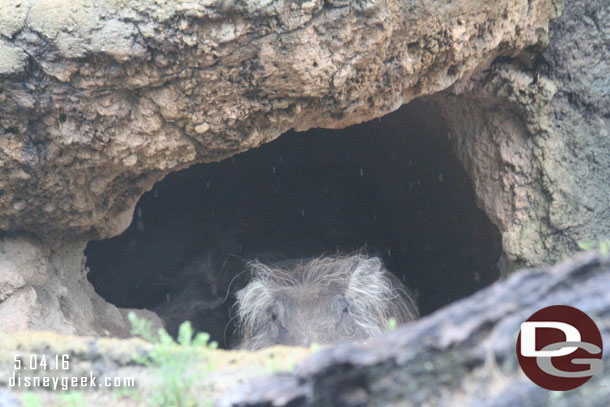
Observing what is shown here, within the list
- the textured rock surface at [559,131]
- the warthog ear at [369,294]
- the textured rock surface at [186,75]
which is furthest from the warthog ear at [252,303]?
the textured rock surface at [559,131]

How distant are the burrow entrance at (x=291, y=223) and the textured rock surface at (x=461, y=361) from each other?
3.60 meters

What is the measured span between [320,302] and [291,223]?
203cm

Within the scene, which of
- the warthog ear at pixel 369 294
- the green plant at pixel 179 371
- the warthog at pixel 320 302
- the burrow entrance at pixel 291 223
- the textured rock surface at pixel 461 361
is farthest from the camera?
the burrow entrance at pixel 291 223

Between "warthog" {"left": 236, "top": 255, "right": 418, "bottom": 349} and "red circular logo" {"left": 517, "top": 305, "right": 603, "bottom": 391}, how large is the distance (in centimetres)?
231

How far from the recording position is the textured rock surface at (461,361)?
1.68 meters

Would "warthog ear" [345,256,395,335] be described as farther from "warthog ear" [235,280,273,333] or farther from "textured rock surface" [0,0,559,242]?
"textured rock surface" [0,0,559,242]

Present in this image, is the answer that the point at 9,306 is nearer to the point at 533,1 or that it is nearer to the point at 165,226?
the point at 165,226

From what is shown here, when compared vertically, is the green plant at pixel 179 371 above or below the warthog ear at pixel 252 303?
below

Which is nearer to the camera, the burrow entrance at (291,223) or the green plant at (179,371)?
the green plant at (179,371)

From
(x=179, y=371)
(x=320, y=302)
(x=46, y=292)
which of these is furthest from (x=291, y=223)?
(x=179, y=371)

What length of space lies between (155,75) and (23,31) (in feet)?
1.90

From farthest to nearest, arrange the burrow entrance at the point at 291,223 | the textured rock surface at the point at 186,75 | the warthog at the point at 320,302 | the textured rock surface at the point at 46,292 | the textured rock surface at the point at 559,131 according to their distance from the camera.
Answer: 1. the burrow entrance at the point at 291,223
2. the warthog at the point at 320,302
3. the textured rock surface at the point at 559,131
4. the textured rock surface at the point at 46,292
5. the textured rock surface at the point at 186,75

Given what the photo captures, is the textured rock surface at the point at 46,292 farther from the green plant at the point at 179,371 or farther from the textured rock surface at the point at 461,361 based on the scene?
the textured rock surface at the point at 461,361

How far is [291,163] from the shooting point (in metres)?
6.38
